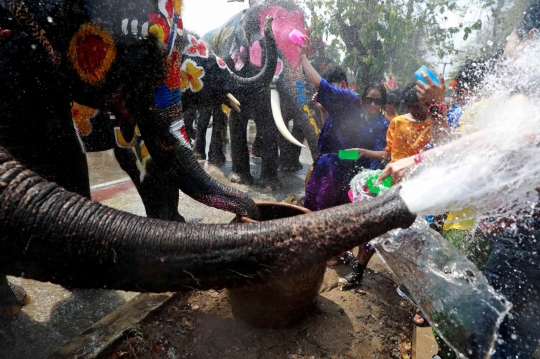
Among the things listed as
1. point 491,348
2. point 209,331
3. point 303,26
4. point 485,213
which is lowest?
point 209,331

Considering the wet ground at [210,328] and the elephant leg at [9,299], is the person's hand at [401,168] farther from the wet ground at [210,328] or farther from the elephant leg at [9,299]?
the elephant leg at [9,299]

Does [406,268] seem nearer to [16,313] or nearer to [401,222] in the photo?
[401,222]

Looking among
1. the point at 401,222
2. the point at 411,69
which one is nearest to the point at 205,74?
the point at 401,222

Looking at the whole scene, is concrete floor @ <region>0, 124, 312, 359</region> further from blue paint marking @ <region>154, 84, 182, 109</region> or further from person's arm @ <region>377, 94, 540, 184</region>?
person's arm @ <region>377, 94, 540, 184</region>

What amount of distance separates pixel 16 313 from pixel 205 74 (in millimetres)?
3052

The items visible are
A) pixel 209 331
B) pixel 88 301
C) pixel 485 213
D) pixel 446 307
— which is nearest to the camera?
pixel 446 307

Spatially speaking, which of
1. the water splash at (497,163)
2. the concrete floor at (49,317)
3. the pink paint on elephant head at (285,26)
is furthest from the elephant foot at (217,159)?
the water splash at (497,163)

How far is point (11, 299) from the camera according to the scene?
8.52 ft

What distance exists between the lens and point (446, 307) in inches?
73.8

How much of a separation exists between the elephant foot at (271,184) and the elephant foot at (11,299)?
150 inches

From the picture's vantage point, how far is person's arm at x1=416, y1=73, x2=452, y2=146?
2.63 m

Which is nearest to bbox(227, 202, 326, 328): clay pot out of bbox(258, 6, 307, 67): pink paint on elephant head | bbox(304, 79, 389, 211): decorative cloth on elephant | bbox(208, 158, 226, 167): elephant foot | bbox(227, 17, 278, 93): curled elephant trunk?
bbox(304, 79, 389, 211): decorative cloth on elephant

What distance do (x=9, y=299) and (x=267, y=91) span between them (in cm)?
442

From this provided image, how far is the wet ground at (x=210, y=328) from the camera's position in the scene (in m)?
2.39
